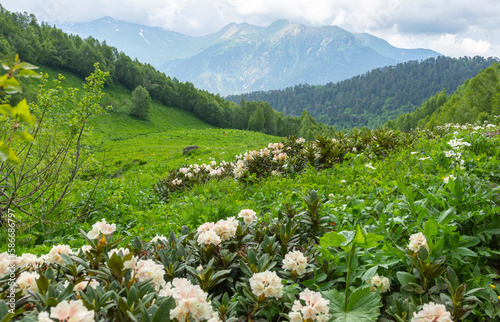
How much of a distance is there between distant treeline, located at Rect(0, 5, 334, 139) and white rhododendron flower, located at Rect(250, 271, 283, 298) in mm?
48285

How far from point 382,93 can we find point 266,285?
200659mm

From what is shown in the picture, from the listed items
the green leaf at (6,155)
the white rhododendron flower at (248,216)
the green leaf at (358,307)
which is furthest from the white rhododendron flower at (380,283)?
the green leaf at (6,155)

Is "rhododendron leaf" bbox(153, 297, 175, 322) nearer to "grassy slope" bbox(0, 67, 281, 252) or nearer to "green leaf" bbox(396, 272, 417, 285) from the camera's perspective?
"green leaf" bbox(396, 272, 417, 285)

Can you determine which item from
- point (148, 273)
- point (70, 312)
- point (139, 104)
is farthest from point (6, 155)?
point (139, 104)

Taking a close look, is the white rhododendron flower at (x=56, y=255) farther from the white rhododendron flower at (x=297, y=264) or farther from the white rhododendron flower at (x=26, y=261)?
the white rhododendron flower at (x=297, y=264)

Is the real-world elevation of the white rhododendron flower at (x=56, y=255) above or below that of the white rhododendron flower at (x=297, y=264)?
below

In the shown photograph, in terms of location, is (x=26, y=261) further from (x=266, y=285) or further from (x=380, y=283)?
(x=380, y=283)

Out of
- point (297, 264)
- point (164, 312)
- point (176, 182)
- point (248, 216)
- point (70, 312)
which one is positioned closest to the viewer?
point (70, 312)

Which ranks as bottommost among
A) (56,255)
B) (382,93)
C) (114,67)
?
(56,255)

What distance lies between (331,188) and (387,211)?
5.36ft

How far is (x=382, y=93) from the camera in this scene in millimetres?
177500

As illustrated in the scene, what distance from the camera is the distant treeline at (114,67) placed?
157ft

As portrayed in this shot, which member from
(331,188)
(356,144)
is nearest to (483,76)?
(356,144)

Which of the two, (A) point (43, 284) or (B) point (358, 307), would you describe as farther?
(B) point (358, 307)
